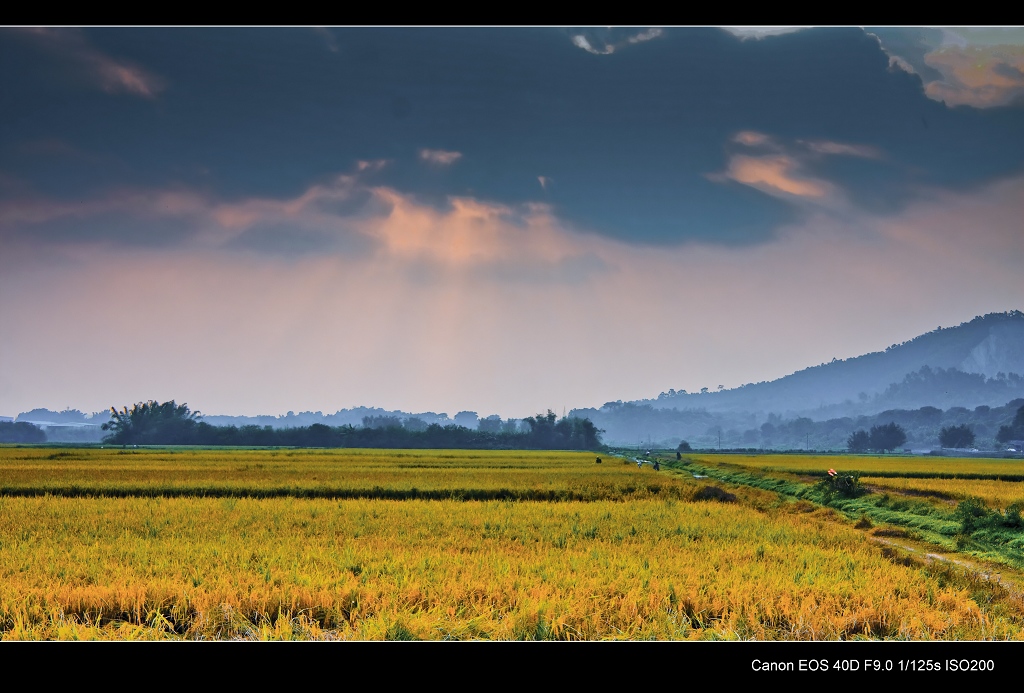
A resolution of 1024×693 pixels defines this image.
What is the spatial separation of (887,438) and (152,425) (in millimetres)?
144382

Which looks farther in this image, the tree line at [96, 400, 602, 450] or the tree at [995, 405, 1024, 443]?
the tree at [995, 405, 1024, 443]

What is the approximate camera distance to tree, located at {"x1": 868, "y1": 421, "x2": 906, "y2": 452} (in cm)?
13575

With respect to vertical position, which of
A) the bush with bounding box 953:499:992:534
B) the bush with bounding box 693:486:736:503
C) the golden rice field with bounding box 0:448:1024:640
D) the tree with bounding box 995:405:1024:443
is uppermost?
the golden rice field with bounding box 0:448:1024:640

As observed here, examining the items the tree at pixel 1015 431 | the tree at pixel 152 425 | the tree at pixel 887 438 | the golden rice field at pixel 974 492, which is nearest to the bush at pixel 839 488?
the golden rice field at pixel 974 492

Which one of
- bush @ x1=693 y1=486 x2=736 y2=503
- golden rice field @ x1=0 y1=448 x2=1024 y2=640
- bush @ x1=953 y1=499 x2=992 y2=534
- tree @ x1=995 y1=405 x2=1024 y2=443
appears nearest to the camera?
golden rice field @ x1=0 y1=448 x2=1024 y2=640

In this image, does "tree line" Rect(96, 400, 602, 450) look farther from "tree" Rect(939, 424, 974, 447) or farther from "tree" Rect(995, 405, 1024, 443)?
"tree" Rect(995, 405, 1024, 443)

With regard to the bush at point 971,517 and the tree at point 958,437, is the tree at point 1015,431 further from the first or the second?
the bush at point 971,517

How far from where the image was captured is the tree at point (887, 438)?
5344 inches

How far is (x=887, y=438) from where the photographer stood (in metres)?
137

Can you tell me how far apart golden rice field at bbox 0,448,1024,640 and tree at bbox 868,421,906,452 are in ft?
475

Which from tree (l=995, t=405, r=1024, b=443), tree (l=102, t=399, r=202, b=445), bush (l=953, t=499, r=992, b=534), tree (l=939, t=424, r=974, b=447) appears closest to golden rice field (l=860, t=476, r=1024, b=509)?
bush (l=953, t=499, r=992, b=534)

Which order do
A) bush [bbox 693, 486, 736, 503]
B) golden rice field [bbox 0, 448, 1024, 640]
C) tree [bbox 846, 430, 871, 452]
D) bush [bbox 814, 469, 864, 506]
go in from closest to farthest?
golden rice field [bbox 0, 448, 1024, 640] → bush [bbox 693, 486, 736, 503] → bush [bbox 814, 469, 864, 506] → tree [bbox 846, 430, 871, 452]
